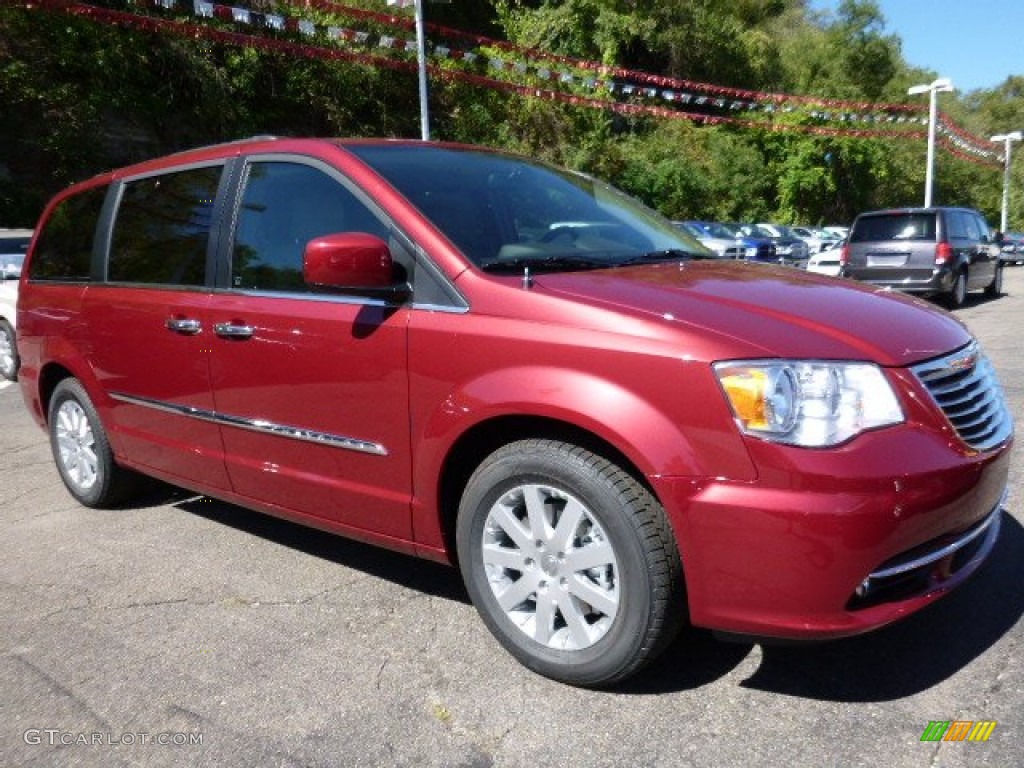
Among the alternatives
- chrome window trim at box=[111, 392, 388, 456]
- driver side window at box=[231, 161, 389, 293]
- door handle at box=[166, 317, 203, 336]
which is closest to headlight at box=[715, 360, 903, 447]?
chrome window trim at box=[111, 392, 388, 456]

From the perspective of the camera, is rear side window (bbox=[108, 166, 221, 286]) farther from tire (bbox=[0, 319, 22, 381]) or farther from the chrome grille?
tire (bbox=[0, 319, 22, 381])

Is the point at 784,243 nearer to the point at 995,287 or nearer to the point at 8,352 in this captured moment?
the point at 995,287

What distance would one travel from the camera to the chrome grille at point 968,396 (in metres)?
2.53

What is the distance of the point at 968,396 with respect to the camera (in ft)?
8.71

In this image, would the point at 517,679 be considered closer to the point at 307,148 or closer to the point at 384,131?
the point at 307,148

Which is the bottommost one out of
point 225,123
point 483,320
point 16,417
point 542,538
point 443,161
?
point 16,417

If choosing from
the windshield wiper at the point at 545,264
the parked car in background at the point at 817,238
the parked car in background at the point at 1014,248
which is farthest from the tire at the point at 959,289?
the parked car in background at the point at 1014,248

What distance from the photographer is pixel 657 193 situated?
112 feet

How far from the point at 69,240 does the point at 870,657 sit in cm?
422

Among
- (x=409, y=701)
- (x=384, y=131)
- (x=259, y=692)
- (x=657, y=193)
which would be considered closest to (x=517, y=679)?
(x=409, y=701)

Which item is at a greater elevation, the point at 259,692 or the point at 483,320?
the point at 483,320

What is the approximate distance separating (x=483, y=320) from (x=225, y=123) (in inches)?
932

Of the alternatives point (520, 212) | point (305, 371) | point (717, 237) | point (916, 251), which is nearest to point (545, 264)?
point (520, 212)

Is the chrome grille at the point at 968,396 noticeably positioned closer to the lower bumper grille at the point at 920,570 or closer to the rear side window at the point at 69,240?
the lower bumper grille at the point at 920,570
